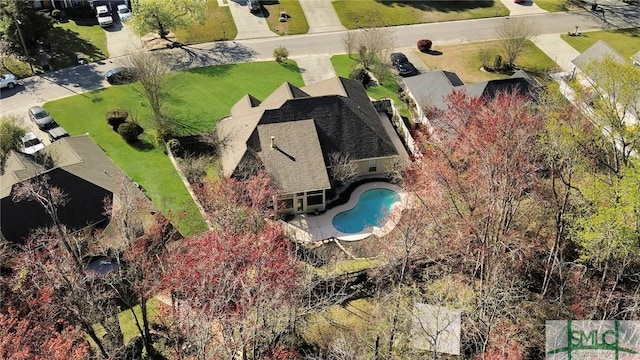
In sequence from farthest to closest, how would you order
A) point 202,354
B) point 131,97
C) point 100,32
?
point 100,32 < point 131,97 < point 202,354

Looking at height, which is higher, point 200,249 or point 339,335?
point 200,249

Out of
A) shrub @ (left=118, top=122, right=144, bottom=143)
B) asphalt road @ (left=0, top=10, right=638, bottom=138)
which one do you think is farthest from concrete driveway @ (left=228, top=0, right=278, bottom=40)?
shrub @ (left=118, top=122, right=144, bottom=143)

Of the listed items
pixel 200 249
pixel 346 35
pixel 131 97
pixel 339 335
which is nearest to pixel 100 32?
pixel 131 97

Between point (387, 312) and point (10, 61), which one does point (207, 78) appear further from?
point (387, 312)

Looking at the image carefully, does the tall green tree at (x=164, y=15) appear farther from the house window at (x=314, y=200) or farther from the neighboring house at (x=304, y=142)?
the house window at (x=314, y=200)

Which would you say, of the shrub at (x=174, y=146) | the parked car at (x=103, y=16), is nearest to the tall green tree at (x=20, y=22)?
the parked car at (x=103, y=16)

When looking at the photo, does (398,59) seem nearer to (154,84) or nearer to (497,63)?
(497,63)
